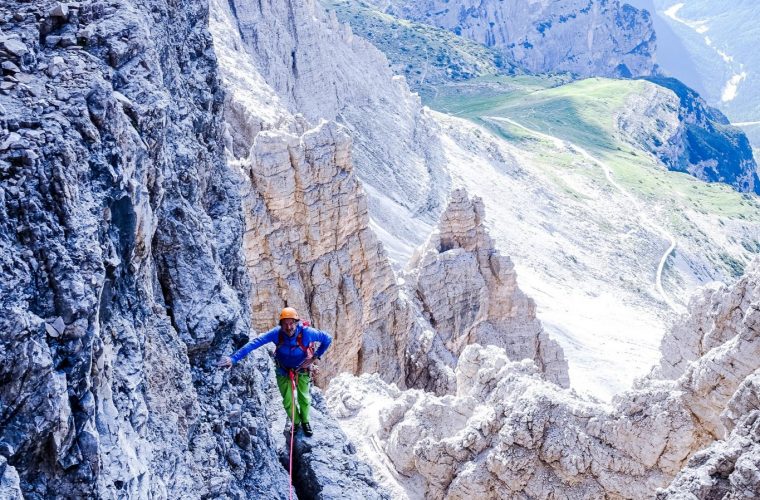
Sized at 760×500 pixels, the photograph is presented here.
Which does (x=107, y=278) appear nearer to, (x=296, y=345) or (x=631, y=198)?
(x=296, y=345)

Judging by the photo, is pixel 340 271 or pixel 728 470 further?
pixel 340 271

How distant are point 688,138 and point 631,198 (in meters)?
65.5

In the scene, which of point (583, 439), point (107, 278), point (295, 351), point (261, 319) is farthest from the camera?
point (261, 319)

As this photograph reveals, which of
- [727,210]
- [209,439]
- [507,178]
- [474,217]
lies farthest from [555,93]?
[209,439]

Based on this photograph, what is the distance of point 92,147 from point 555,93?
156402 mm

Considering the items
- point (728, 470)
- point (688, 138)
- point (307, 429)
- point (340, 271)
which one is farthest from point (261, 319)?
point (688, 138)

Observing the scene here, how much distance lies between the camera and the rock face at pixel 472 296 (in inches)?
1609

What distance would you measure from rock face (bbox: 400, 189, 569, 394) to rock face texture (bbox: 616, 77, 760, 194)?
108109mm

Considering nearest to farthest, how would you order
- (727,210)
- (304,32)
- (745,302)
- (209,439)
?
1. (209,439)
2. (745,302)
3. (304,32)
4. (727,210)

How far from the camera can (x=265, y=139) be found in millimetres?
32750

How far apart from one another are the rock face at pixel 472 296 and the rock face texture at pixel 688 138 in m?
108

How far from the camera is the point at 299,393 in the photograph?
506 inches

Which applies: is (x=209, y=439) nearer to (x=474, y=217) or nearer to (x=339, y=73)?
(x=474, y=217)

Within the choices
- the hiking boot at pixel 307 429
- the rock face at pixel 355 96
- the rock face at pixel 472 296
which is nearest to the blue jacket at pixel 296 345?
the hiking boot at pixel 307 429
